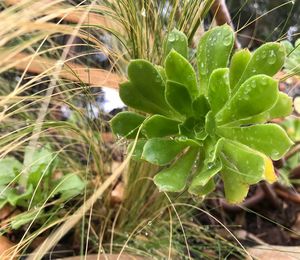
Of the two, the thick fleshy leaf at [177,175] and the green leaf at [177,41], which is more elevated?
the green leaf at [177,41]

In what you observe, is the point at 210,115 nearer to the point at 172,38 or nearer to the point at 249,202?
the point at 172,38

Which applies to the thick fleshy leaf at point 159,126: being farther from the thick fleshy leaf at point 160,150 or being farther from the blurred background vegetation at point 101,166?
the blurred background vegetation at point 101,166

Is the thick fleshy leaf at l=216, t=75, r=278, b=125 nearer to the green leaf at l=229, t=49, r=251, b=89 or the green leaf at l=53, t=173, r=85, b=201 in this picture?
the green leaf at l=229, t=49, r=251, b=89

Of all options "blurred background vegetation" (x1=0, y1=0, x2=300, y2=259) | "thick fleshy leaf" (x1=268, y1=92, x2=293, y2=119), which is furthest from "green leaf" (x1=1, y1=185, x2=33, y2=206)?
"thick fleshy leaf" (x1=268, y1=92, x2=293, y2=119)

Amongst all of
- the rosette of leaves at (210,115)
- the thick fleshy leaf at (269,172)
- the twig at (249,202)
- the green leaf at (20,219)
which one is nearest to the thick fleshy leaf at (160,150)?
the rosette of leaves at (210,115)

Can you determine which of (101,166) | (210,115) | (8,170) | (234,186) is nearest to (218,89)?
(210,115)
